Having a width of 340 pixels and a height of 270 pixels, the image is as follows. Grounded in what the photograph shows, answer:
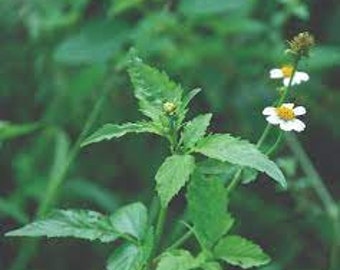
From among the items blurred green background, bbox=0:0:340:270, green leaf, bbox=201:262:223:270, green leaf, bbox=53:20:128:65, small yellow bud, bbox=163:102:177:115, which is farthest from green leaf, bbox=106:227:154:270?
green leaf, bbox=53:20:128:65

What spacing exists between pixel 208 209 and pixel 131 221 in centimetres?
17

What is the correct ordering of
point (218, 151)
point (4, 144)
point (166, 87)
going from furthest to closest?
point (4, 144)
point (166, 87)
point (218, 151)

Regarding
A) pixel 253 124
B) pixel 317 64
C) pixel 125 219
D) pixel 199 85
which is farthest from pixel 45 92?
pixel 125 219

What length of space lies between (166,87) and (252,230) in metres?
1.04

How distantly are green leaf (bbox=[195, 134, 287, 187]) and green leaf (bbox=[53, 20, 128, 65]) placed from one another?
1053 millimetres

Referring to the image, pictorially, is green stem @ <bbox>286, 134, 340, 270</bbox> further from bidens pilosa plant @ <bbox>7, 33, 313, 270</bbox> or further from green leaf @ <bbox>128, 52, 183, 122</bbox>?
green leaf @ <bbox>128, 52, 183, 122</bbox>

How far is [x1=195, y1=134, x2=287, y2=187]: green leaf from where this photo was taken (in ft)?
4.28

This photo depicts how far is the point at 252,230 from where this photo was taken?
2.42 m

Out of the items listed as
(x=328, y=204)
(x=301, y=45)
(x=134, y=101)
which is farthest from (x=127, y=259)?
(x=134, y=101)

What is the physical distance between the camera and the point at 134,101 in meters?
2.64

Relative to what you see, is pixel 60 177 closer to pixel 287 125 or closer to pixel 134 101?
pixel 134 101

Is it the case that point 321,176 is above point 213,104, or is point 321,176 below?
below

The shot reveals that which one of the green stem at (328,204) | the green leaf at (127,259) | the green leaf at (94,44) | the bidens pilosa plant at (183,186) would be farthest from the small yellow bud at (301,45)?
the green leaf at (94,44)

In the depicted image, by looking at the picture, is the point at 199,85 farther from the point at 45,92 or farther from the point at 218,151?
the point at 218,151
